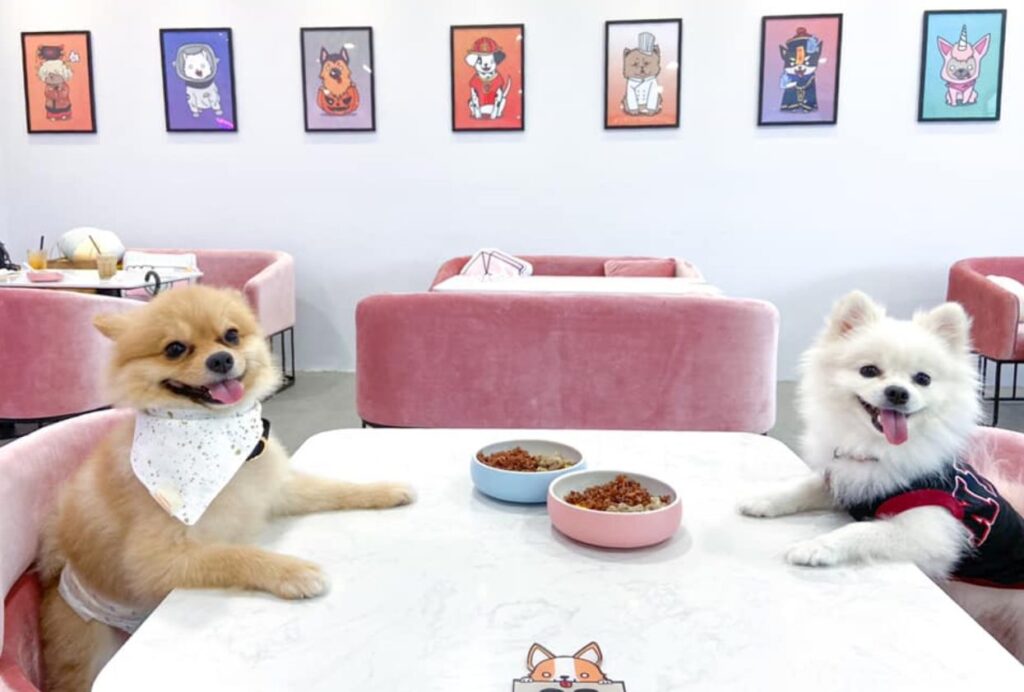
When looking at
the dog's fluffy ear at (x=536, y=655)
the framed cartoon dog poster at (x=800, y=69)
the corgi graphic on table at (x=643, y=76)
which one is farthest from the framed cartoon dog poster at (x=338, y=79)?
the dog's fluffy ear at (x=536, y=655)

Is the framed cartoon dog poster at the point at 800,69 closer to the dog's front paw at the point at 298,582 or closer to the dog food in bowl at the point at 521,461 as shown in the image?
the dog food in bowl at the point at 521,461

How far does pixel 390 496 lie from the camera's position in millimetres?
1112

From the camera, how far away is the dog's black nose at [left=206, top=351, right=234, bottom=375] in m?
0.99

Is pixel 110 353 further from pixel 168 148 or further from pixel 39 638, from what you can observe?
pixel 168 148

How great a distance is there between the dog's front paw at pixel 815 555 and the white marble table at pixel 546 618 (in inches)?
0.7

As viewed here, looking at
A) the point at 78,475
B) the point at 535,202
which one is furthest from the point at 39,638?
the point at 535,202

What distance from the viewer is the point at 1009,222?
4.75m

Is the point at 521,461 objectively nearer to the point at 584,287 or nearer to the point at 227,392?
the point at 227,392

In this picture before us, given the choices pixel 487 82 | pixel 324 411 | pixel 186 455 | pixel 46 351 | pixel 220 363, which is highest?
pixel 487 82

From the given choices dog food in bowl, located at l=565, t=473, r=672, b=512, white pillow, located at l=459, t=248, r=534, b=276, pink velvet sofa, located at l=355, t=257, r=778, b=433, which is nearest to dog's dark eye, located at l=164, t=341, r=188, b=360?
dog food in bowl, located at l=565, t=473, r=672, b=512

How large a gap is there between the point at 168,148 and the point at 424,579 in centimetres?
499

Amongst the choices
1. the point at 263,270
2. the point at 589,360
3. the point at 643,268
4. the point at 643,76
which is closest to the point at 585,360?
the point at 589,360

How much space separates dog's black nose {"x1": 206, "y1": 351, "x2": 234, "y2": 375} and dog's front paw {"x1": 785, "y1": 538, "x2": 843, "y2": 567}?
0.75m

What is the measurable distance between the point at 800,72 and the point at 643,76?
953 millimetres
